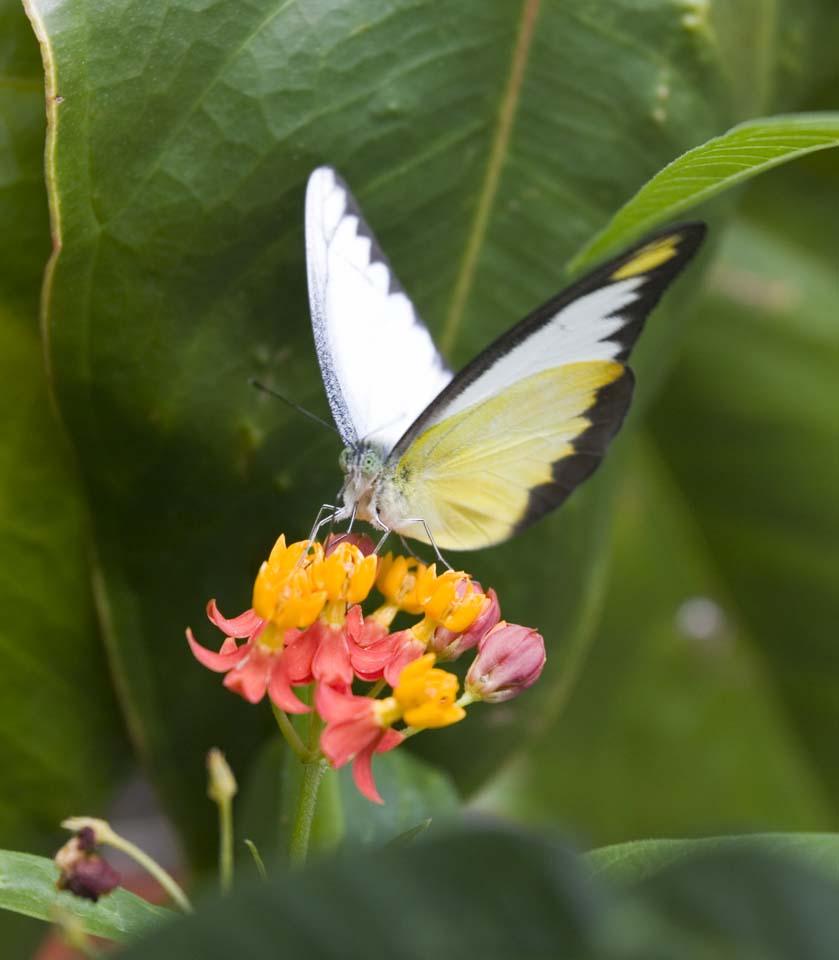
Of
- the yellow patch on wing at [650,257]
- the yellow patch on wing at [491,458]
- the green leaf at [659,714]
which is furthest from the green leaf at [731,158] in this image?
the green leaf at [659,714]

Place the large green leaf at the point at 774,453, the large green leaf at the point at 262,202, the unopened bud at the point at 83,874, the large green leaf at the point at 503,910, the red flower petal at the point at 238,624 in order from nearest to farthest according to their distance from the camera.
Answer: the large green leaf at the point at 503,910
the unopened bud at the point at 83,874
the red flower petal at the point at 238,624
the large green leaf at the point at 262,202
the large green leaf at the point at 774,453

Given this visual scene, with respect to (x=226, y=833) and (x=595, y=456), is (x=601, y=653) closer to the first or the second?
(x=595, y=456)

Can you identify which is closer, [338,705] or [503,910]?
[503,910]

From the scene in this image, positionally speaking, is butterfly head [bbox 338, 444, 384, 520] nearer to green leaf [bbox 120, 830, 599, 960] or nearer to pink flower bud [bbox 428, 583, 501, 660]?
pink flower bud [bbox 428, 583, 501, 660]

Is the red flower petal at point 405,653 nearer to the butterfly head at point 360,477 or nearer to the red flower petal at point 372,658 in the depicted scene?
the red flower petal at point 372,658

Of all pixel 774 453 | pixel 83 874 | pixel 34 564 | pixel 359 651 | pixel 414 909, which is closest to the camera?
pixel 414 909

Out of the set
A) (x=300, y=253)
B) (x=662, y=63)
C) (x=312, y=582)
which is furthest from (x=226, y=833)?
(x=662, y=63)

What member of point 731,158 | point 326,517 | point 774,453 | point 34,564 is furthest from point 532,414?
point 774,453

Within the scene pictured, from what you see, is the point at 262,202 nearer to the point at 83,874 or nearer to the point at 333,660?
the point at 333,660
